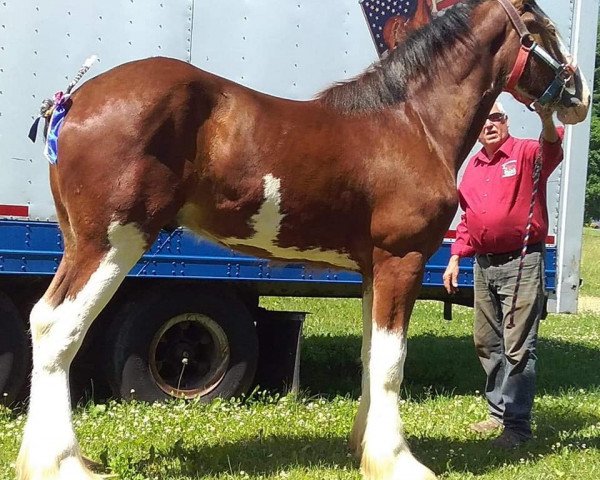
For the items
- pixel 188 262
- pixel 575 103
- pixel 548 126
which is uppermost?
pixel 575 103

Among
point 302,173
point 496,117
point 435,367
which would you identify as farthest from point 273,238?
point 435,367

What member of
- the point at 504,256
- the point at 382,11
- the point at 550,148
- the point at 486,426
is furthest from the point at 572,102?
the point at 486,426

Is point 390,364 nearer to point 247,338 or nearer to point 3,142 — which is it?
point 247,338

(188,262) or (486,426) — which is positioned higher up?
(188,262)

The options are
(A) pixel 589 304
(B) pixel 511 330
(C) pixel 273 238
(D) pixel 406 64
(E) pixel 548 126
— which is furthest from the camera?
(A) pixel 589 304

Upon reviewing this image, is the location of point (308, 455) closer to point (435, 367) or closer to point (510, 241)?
point (510, 241)

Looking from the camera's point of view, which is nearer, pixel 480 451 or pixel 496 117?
pixel 480 451

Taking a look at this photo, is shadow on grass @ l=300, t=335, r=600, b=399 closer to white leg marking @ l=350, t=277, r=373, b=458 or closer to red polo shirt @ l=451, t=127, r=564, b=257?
white leg marking @ l=350, t=277, r=373, b=458

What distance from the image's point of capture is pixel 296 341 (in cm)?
573

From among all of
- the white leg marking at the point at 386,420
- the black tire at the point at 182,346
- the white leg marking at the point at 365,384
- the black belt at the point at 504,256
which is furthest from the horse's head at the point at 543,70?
the black tire at the point at 182,346

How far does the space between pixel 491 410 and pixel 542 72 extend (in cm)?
221

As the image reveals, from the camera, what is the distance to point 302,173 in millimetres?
3654

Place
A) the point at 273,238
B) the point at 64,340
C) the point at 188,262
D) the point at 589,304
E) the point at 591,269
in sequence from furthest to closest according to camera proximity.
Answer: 1. the point at 591,269
2. the point at 589,304
3. the point at 188,262
4. the point at 273,238
5. the point at 64,340

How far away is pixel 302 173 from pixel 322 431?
6.24 feet
